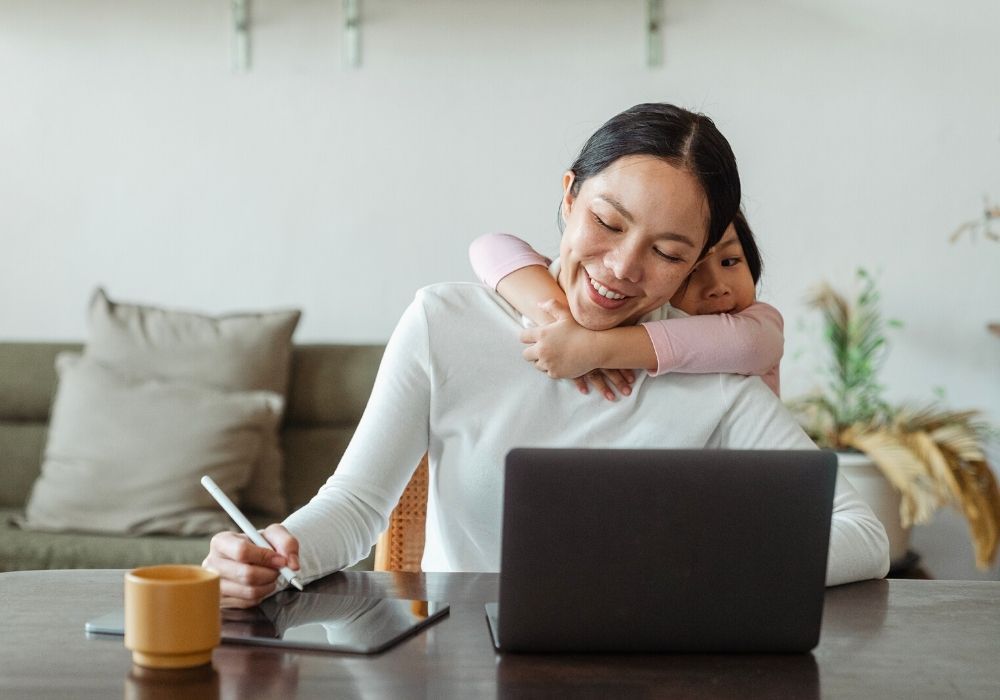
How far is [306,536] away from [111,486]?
157 cm

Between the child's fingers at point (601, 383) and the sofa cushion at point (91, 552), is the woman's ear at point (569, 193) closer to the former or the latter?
the child's fingers at point (601, 383)

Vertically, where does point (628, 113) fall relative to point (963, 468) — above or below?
above

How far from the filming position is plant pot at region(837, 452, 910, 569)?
9.01 ft

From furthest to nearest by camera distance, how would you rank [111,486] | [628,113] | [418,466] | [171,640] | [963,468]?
[963,468]
[111,486]
[418,466]
[628,113]
[171,640]

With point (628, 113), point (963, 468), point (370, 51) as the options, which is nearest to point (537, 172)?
point (370, 51)

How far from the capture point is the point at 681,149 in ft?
4.32

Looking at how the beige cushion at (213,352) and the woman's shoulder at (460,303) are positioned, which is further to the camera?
the beige cushion at (213,352)

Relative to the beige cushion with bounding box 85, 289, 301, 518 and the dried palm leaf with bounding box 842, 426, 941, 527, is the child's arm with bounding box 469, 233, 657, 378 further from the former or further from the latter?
the dried palm leaf with bounding box 842, 426, 941, 527

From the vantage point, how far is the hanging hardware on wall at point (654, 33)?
3031 millimetres

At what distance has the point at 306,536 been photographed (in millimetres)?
1174

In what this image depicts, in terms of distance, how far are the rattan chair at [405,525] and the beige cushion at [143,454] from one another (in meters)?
1.14

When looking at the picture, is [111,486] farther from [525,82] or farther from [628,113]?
[628,113]

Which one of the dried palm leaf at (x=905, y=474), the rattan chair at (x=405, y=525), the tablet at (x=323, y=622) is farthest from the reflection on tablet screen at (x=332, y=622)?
the dried palm leaf at (x=905, y=474)

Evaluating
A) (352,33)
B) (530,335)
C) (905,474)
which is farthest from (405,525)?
(352,33)
